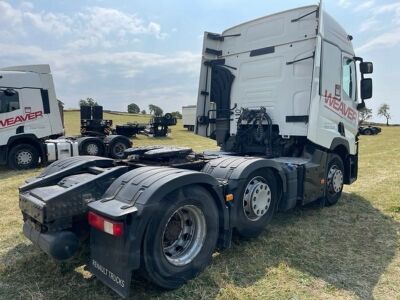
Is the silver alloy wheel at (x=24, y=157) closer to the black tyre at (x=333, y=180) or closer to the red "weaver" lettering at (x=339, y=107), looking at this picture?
the black tyre at (x=333, y=180)

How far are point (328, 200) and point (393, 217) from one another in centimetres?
100

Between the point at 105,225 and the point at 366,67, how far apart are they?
5.65 m

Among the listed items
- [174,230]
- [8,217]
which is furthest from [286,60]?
[8,217]

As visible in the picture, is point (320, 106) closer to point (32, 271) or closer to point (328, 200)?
point (328, 200)

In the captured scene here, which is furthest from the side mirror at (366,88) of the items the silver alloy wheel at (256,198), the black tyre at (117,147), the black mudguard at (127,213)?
the black tyre at (117,147)

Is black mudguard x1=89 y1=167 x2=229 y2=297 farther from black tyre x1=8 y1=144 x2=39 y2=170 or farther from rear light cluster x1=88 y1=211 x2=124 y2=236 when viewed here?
black tyre x1=8 y1=144 x2=39 y2=170

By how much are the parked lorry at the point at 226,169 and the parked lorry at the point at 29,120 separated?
6364 mm

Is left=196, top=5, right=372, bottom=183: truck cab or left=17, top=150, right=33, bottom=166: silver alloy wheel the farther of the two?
left=17, top=150, right=33, bottom=166: silver alloy wheel

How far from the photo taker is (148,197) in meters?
2.84

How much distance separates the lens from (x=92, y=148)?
12945 millimetres

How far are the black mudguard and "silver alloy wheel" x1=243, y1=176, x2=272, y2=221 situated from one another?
3.46ft

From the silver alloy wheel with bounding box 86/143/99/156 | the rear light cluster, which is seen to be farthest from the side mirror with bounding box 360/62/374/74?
the silver alloy wheel with bounding box 86/143/99/156

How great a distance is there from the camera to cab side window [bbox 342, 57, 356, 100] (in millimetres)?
6156

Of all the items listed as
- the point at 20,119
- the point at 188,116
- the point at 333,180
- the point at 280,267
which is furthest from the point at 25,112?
the point at 188,116
